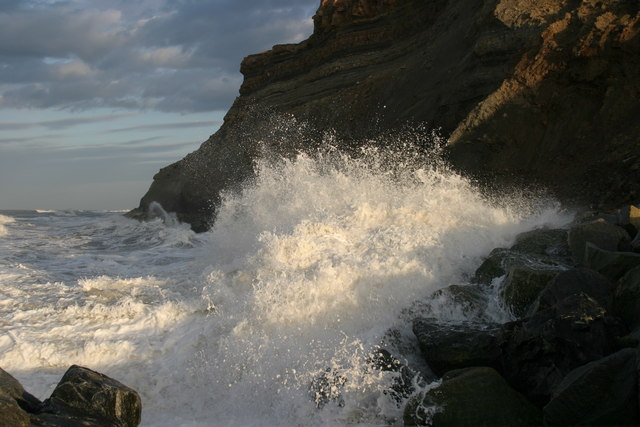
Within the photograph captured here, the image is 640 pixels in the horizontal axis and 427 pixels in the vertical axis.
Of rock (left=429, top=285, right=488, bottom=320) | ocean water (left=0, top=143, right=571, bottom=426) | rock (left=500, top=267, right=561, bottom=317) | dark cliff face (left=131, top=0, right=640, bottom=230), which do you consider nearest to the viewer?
ocean water (left=0, top=143, right=571, bottom=426)

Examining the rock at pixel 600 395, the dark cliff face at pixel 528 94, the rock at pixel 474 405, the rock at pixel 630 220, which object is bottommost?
the rock at pixel 474 405

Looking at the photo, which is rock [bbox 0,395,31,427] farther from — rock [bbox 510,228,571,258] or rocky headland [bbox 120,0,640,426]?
rock [bbox 510,228,571,258]

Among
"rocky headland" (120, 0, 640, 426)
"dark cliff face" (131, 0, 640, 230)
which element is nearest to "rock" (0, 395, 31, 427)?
"rocky headland" (120, 0, 640, 426)

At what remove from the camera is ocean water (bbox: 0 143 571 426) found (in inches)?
183

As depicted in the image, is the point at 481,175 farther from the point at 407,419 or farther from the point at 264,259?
the point at 407,419

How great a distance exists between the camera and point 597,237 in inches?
227

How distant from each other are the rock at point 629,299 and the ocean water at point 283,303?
1.06 m

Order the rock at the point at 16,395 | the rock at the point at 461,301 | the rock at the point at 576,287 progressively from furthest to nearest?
the rock at the point at 461,301, the rock at the point at 576,287, the rock at the point at 16,395

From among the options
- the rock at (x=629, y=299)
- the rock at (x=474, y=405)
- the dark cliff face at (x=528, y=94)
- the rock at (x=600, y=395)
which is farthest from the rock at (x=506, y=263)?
the dark cliff face at (x=528, y=94)

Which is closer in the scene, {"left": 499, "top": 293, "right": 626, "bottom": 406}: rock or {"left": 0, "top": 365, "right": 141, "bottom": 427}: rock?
{"left": 0, "top": 365, "right": 141, "bottom": 427}: rock

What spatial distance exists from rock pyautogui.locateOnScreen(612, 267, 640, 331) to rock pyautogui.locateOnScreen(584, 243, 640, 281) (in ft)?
1.22

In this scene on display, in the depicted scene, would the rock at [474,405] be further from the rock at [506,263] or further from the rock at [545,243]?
the rock at [545,243]

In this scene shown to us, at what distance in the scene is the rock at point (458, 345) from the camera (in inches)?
167

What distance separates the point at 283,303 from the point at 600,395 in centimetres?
322
